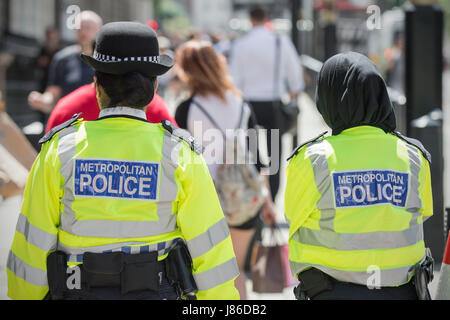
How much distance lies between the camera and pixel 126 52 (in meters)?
2.97

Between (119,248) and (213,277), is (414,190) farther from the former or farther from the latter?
(119,248)

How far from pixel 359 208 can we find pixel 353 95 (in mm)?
454

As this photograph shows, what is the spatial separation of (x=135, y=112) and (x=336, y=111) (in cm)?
82

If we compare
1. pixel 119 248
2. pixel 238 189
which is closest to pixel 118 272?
pixel 119 248

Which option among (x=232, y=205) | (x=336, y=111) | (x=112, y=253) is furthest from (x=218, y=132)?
(x=112, y=253)

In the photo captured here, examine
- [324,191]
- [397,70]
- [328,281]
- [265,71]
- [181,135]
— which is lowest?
[328,281]

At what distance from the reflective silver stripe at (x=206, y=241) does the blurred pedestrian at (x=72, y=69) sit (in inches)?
138

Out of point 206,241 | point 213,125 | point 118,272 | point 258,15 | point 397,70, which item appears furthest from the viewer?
point 397,70

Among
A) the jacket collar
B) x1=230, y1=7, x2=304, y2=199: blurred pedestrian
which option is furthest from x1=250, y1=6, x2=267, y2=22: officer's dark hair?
the jacket collar

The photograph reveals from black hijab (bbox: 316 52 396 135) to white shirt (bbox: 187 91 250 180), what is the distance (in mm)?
1986

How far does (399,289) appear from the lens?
9.96 ft

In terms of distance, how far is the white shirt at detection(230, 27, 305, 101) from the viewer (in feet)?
25.0

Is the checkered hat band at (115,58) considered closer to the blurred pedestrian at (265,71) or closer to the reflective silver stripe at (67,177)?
the reflective silver stripe at (67,177)

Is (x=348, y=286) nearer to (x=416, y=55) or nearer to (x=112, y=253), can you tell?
(x=112, y=253)
